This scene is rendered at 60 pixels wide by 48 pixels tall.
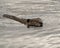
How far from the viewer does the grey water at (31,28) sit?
0.90 metres

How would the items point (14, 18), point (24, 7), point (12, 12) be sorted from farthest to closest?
point (24, 7), point (12, 12), point (14, 18)

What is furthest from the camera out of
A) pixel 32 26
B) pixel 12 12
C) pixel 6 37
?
pixel 12 12

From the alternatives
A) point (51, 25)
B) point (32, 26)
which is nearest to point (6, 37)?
point (32, 26)

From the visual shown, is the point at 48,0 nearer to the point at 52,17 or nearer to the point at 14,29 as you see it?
the point at 52,17

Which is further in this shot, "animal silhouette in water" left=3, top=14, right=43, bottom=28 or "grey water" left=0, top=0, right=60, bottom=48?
"animal silhouette in water" left=3, top=14, right=43, bottom=28

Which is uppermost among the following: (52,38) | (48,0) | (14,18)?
(48,0)

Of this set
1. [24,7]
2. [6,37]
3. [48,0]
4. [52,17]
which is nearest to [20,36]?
[6,37]

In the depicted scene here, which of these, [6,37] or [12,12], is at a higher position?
[12,12]

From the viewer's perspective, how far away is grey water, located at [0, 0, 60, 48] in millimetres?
898

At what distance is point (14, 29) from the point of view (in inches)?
40.2

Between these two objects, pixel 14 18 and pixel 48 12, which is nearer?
pixel 14 18

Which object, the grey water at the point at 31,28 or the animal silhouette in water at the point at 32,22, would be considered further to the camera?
the animal silhouette in water at the point at 32,22

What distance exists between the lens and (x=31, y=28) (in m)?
1.04

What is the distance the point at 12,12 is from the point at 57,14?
1.08ft
